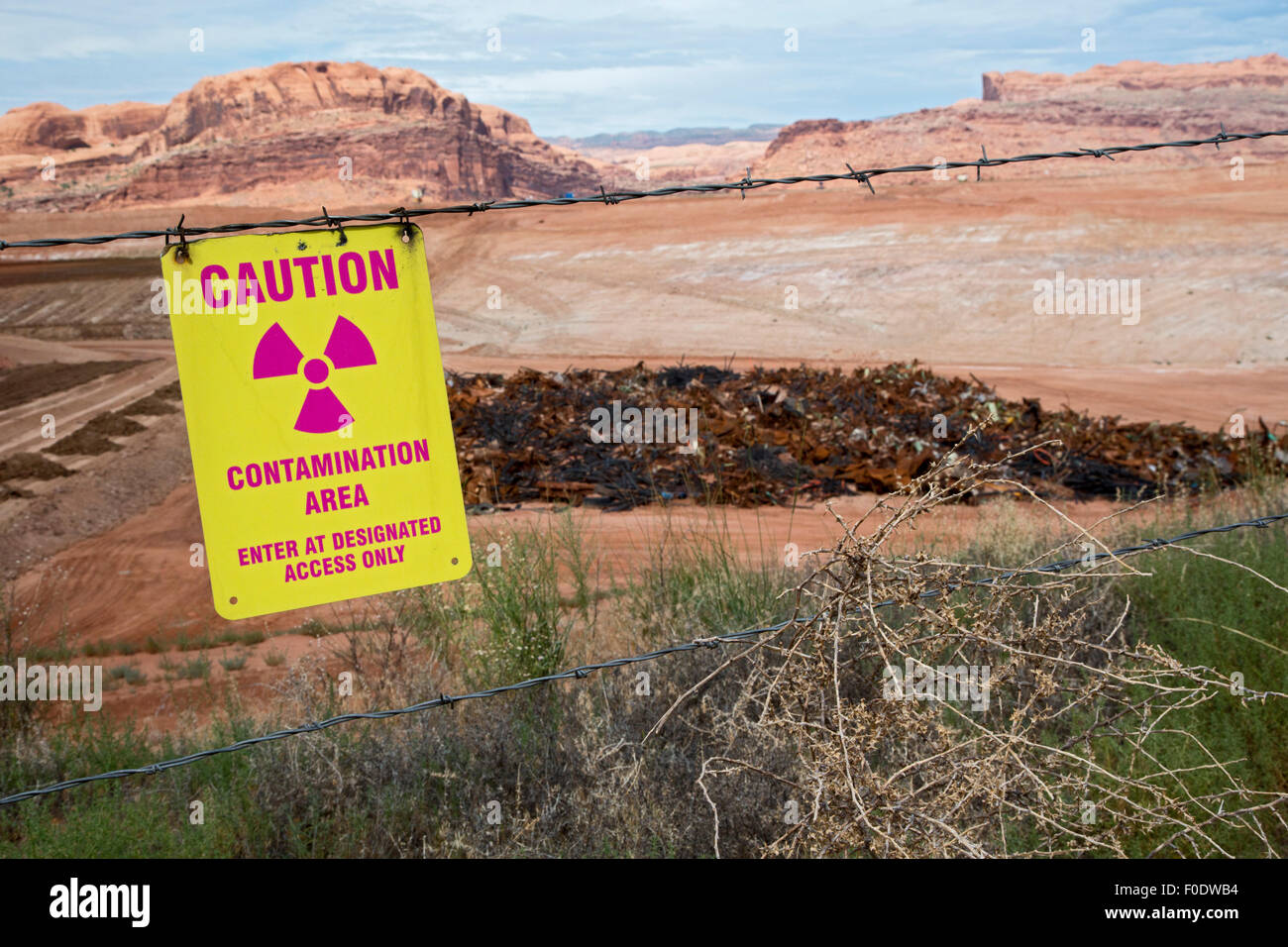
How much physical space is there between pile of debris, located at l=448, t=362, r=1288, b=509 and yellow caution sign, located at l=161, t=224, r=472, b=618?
724 cm

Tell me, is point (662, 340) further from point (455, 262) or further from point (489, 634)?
point (489, 634)

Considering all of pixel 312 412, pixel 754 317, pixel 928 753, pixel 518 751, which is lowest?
pixel 518 751

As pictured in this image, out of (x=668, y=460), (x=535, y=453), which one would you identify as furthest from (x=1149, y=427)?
(x=535, y=453)

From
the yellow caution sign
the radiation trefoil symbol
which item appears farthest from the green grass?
the radiation trefoil symbol

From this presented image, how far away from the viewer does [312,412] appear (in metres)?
2.67

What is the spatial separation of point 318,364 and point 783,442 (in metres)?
10.3

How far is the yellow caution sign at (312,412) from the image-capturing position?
263 cm

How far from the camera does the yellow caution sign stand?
2631 mm

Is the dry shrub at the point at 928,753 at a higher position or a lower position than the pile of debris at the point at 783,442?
higher

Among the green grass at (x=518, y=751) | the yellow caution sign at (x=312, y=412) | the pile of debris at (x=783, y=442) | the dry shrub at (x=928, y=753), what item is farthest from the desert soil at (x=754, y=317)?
the dry shrub at (x=928, y=753)

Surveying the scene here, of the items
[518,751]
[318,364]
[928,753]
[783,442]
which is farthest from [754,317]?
[318,364]

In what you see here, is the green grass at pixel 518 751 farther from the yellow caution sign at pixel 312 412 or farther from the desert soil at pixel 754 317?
the desert soil at pixel 754 317

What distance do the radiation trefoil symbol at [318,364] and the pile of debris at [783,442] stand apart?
7.33 meters

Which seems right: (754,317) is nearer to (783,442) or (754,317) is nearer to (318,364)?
(783,442)
